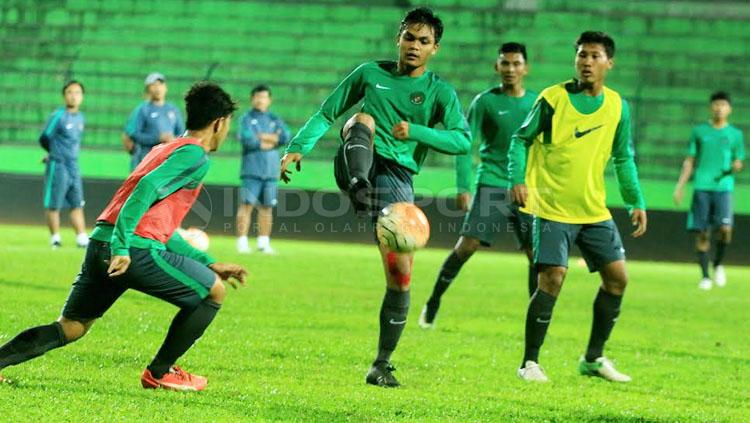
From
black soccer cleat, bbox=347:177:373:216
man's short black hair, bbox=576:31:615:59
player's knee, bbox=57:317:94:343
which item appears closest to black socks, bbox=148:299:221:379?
player's knee, bbox=57:317:94:343

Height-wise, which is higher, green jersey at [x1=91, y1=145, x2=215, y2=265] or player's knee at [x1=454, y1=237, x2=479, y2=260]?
green jersey at [x1=91, y1=145, x2=215, y2=265]

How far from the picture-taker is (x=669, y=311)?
12.3 m

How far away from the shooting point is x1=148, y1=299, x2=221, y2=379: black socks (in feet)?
19.5

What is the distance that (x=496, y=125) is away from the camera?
32.8 feet

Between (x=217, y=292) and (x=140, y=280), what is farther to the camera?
(x=217, y=292)

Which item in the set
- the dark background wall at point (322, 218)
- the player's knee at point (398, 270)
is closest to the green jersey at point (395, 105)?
the player's knee at point (398, 270)

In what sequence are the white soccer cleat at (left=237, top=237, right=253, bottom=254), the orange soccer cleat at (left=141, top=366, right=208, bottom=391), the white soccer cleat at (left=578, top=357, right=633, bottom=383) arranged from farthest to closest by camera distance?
the white soccer cleat at (left=237, top=237, right=253, bottom=254) → the white soccer cleat at (left=578, top=357, right=633, bottom=383) → the orange soccer cleat at (left=141, top=366, right=208, bottom=391)

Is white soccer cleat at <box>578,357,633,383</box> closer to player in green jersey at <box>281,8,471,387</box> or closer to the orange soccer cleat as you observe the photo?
player in green jersey at <box>281,8,471,387</box>

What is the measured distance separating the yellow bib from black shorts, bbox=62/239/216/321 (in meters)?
2.39

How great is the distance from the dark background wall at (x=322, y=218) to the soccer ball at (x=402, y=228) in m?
13.8

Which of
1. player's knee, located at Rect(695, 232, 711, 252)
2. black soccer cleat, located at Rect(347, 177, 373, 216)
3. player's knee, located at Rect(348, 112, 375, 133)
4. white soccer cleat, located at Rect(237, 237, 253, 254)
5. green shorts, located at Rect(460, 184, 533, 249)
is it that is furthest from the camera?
white soccer cleat, located at Rect(237, 237, 253, 254)

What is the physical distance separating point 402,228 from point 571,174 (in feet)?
4.93

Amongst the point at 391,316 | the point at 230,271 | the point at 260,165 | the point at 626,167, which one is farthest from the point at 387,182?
the point at 260,165

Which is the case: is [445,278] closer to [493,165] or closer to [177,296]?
[493,165]
